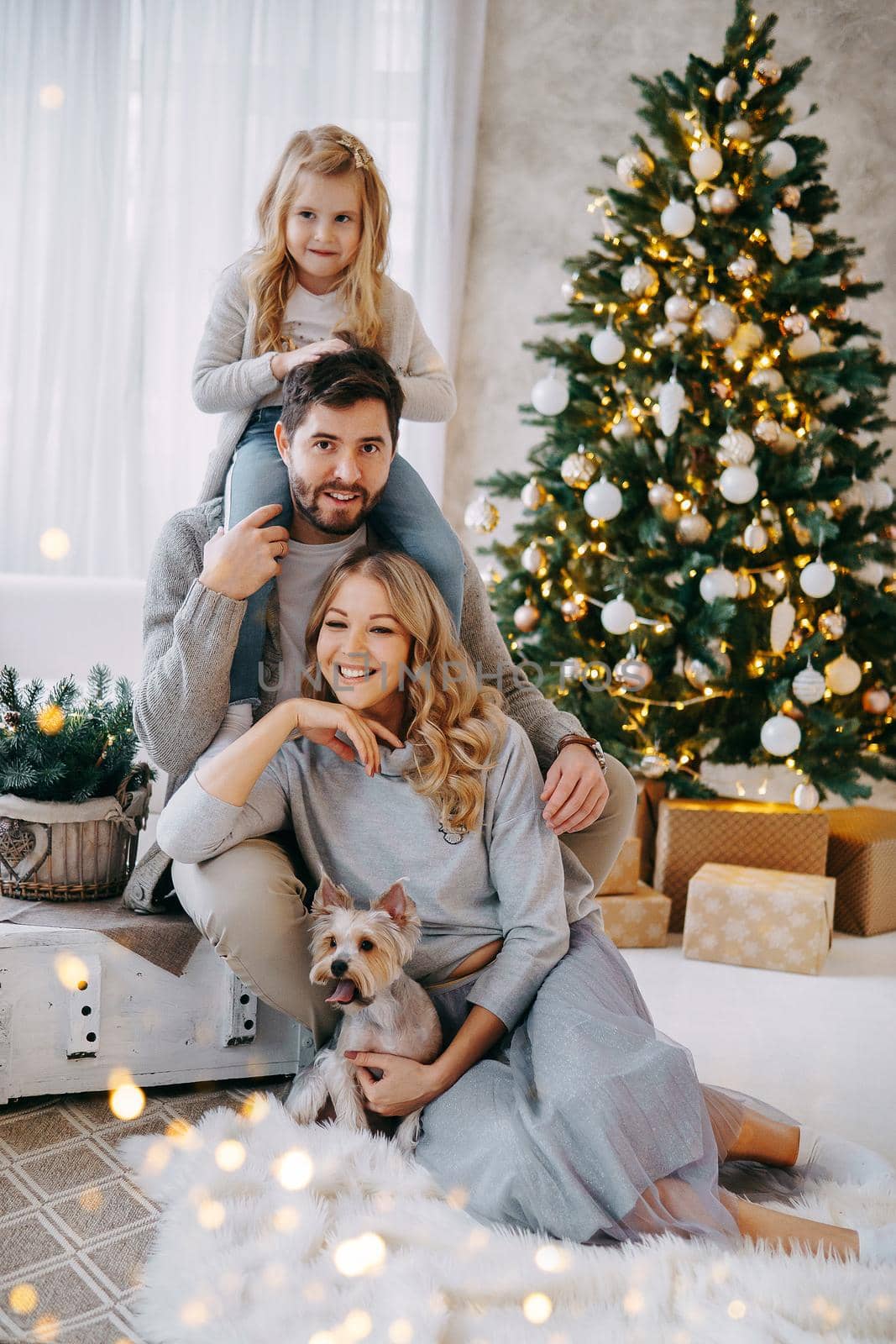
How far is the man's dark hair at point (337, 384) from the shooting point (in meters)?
1.68

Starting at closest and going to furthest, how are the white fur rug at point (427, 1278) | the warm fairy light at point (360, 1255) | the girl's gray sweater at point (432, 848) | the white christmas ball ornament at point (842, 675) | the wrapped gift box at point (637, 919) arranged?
the white fur rug at point (427, 1278) → the warm fairy light at point (360, 1255) → the girl's gray sweater at point (432, 848) → the wrapped gift box at point (637, 919) → the white christmas ball ornament at point (842, 675)

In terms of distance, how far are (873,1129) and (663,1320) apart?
0.74 metres

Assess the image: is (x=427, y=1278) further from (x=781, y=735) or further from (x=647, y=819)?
(x=647, y=819)

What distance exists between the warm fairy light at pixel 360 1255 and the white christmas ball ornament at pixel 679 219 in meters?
2.39

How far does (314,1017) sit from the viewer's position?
1.64 metres

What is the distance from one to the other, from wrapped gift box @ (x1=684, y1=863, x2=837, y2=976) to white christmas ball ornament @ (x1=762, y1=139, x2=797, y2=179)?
1.76 m

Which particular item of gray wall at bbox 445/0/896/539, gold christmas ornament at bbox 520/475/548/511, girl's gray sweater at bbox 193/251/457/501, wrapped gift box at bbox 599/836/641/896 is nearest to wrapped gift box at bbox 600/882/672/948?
wrapped gift box at bbox 599/836/641/896

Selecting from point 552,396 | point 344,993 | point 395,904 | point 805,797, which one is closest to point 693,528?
point 552,396

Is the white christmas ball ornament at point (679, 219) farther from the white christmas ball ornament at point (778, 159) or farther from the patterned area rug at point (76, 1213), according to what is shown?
the patterned area rug at point (76, 1213)

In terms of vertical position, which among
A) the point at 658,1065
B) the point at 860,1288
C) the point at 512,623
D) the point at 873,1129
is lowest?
the point at 873,1129

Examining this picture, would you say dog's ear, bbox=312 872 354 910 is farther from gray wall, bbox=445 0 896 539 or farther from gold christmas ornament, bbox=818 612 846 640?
gray wall, bbox=445 0 896 539

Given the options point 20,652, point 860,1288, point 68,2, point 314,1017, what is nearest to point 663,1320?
point 860,1288

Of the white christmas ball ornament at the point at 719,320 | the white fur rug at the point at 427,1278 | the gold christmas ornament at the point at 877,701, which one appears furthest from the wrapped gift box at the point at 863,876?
the white fur rug at the point at 427,1278

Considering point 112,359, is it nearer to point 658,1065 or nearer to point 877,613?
point 877,613
